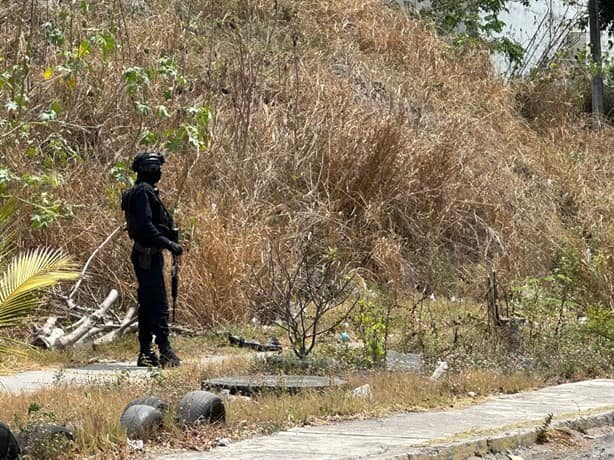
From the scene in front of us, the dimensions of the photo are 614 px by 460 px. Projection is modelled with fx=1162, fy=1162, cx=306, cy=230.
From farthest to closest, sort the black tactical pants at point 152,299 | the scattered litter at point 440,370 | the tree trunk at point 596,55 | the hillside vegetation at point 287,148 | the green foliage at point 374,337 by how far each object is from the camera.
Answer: the tree trunk at point 596,55 < the hillside vegetation at point 287,148 < the black tactical pants at point 152,299 < the green foliage at point 374,337 < the scattered litter at point 440,370

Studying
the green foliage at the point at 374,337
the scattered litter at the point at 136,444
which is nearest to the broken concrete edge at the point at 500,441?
the scattered litter at the point at 136,444

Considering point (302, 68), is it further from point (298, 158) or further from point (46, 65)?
point (46, 65)

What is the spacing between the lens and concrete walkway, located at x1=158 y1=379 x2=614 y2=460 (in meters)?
6.84

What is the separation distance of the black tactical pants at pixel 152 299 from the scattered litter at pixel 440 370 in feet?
8.61

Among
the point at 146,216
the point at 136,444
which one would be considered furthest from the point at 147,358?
the point at 136,444

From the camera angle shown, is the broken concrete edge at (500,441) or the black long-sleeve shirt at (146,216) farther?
the black long-sleeve shirt at (146,216)

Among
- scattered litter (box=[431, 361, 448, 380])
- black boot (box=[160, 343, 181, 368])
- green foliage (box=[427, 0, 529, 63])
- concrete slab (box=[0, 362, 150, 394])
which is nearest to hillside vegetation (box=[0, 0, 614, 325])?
green foliage (box=[427, 0, 529, 63])

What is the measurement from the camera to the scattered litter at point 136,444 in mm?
6718

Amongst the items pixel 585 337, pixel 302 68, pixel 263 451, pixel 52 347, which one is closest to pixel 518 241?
pixel 302 68

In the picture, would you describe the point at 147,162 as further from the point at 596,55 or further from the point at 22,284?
the point at 596,55

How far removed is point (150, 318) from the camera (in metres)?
11.2

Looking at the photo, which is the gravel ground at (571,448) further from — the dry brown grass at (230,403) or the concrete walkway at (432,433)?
the dry brown grass at (230,403)

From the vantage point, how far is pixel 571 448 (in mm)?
8055

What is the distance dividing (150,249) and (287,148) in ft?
25.3
